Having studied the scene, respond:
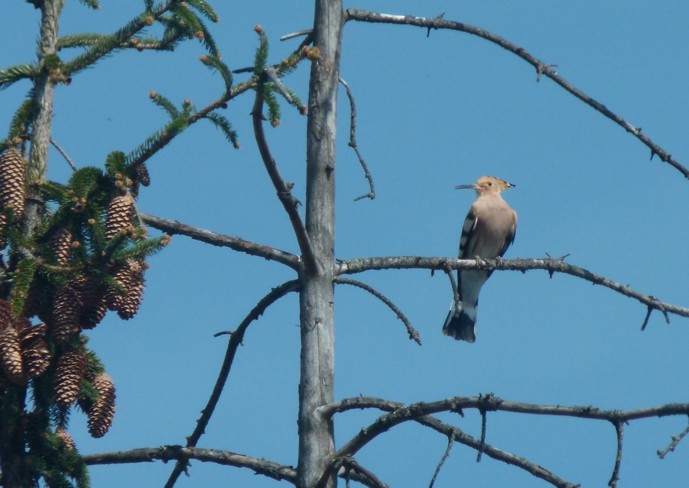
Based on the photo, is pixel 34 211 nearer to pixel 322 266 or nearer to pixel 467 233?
pixel 322 266

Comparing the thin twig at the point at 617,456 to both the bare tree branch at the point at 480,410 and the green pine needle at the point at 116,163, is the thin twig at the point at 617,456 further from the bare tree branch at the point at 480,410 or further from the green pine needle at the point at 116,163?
→ the green pine needle at the point at 116,163

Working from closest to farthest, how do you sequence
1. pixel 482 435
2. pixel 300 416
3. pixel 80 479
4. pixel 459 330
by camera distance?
pixel 482 435 < pixel 80 479 < pixel 300 416 < pixel 459 330

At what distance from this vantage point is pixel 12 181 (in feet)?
17.5

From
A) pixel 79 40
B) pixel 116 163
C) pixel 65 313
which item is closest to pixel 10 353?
pixel 65 313

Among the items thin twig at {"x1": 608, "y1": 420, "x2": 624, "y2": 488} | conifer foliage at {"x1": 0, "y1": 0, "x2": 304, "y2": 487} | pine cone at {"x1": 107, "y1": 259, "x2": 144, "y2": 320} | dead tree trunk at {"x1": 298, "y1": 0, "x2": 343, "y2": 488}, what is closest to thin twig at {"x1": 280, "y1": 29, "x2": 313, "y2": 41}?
dead tree trunk at {"x1": 298, "y1": 0, "x2": 343, "y2": 488}

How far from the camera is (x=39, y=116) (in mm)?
5793

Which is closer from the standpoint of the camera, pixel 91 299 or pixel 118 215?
pixel 91 299

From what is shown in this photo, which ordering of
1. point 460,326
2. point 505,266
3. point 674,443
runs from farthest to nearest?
point 460,326, point 505,266, point 674,443

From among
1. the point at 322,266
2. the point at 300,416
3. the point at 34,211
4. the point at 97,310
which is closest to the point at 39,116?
the point at 34,211

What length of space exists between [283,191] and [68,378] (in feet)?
4.35

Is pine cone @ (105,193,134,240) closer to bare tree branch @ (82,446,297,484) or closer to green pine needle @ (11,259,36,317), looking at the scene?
green pine needle @ (11,259,36,317)

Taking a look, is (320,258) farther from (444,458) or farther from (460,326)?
(460,326)

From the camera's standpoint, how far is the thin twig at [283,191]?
17.0 feet

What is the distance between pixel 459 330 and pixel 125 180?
6995mm
